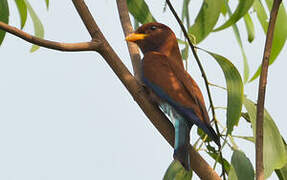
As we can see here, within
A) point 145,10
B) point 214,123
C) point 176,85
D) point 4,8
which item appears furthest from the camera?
point 145,10

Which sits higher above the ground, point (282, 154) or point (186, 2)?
point (186, 2)

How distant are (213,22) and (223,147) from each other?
0.57 metres

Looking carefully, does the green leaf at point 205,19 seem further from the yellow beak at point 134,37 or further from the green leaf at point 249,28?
the green leaf at point 249,28

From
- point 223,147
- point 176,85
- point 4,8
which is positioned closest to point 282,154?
point 223,147

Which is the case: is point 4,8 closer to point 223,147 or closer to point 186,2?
point 186,2

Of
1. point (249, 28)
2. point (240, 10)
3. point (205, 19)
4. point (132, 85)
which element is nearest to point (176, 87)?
point (205, 19)

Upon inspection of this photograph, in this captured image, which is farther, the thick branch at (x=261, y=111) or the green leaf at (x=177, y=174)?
the green leaf at (x=177, y=174)

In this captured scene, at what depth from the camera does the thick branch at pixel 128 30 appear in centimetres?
225

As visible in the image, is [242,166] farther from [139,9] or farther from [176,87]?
[139,9]

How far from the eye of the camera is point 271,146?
2.09 m

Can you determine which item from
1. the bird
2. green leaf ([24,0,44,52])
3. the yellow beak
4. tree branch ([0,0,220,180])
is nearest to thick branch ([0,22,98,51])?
tree branch ([0,0,220,180])

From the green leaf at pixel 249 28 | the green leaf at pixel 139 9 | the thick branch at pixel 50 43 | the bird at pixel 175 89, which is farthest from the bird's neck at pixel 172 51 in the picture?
the thick branch at pixel 50 43

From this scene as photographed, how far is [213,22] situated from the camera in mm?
2355

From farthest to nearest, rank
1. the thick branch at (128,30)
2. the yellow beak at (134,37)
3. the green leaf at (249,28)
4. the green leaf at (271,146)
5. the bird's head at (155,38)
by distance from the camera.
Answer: the green leaf at (249,28), the bird's head at (155,38), the yellow beak at (134,37), the thick branch at (128,30), the green leaf at (271,146)
